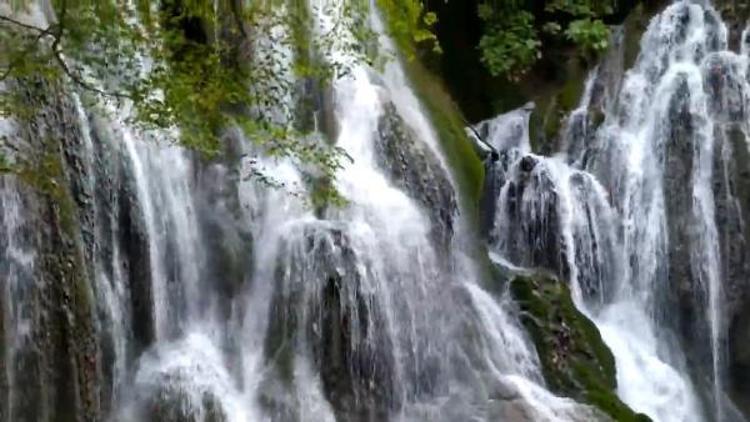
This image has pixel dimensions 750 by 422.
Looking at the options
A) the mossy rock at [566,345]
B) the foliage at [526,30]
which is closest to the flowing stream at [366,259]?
the mossy rock at [566,345]

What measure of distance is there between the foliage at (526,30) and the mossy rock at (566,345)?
4462 mm

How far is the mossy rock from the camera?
437 inches

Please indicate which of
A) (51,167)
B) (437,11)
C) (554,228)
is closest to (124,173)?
(51,167)

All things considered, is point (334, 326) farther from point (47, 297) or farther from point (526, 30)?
point (526, 30)

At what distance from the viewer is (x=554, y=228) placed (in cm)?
1338

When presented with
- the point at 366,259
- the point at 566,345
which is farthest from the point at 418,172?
the point at 566,345

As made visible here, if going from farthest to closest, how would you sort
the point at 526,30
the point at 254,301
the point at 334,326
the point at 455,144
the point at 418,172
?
the point at 526,30
the point at 455,144
the point at 418,172
the point at 254,301
the point at 334,326

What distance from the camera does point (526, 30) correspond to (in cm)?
1598

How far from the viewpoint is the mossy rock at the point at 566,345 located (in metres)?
11.1

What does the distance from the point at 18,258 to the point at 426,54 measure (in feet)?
27.0

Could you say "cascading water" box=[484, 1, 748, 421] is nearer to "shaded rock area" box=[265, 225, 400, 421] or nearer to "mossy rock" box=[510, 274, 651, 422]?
"mossy rock" box=[510, 274, 651, 422]

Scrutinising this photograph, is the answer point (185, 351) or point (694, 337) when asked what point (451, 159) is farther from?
point (185, 351)

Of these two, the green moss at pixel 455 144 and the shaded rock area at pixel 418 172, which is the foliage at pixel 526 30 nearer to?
the green moss at pixel 455 144

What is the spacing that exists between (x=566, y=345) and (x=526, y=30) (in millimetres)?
5883
